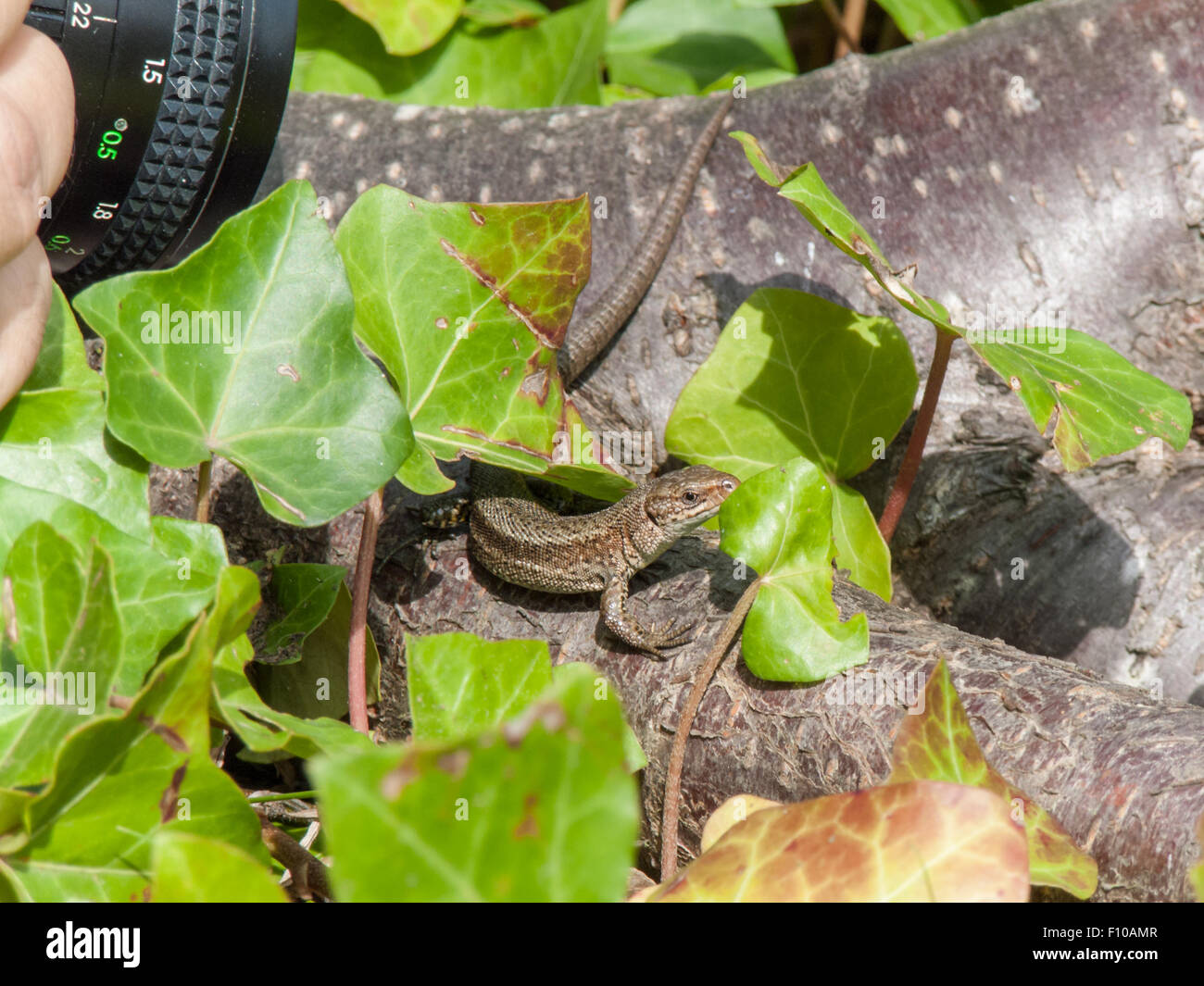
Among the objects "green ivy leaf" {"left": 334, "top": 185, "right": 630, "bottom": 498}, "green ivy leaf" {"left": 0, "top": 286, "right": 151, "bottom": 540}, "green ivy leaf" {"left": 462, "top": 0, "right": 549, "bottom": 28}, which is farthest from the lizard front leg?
"green ivy leaf" {"left": 462, "top": 0, "right": 549, "bottom": 28}

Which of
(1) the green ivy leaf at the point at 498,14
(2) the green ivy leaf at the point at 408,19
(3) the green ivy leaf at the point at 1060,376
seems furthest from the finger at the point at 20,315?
(1) the green ivy leaf at the point at 498,14

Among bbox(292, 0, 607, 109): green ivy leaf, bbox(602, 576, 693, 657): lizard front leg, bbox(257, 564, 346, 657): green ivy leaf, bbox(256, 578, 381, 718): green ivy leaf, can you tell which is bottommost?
bbox(256, 578, 381, 718): green ivy leaf

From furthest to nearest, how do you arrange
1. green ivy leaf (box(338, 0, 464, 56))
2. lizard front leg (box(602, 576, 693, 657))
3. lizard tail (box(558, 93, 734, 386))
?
green ivy leaf (box(338, 0, 464, 56)) → lizard tail (box(558, 93, 734, 386)) → lizard front leg (box(602, 576, 693, 657))

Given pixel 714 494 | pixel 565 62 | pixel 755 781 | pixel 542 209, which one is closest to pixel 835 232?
pixel 542 209

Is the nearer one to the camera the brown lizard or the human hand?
the human hand

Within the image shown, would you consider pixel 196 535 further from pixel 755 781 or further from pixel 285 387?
pixel 755 781

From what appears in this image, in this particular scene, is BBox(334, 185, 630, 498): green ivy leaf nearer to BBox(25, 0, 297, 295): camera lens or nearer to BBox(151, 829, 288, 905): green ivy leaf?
BBox(25, 0, 297, 295): camera lens

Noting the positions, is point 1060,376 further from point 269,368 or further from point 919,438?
point 269,368
